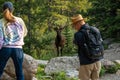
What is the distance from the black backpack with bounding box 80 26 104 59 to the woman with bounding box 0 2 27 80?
127 centimetres

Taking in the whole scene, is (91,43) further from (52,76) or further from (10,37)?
(52,76)

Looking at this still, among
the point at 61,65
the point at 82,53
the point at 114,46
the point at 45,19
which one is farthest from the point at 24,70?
the point at 45,19

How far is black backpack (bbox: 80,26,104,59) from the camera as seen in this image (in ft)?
22.8

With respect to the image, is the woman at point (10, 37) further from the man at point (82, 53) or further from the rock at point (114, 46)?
the rock at point (114, 46)

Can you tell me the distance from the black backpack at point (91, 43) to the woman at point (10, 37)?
1275 millimetres

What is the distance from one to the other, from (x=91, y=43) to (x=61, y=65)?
14.8 feet

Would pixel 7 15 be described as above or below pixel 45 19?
above

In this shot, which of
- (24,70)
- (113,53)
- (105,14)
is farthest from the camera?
(105,14)

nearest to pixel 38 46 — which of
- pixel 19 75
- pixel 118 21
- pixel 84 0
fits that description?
pixel 118 21

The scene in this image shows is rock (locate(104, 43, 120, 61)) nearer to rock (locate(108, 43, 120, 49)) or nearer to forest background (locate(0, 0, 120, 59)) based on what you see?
rock (locate(108, 43, 120, 49))

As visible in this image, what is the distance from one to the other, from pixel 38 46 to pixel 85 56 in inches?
470

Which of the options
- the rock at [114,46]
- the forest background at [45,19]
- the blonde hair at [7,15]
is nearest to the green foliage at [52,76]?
the blonde hair at [7,15]

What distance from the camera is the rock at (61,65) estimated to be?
36.6 ft

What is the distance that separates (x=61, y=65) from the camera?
11414 mm
